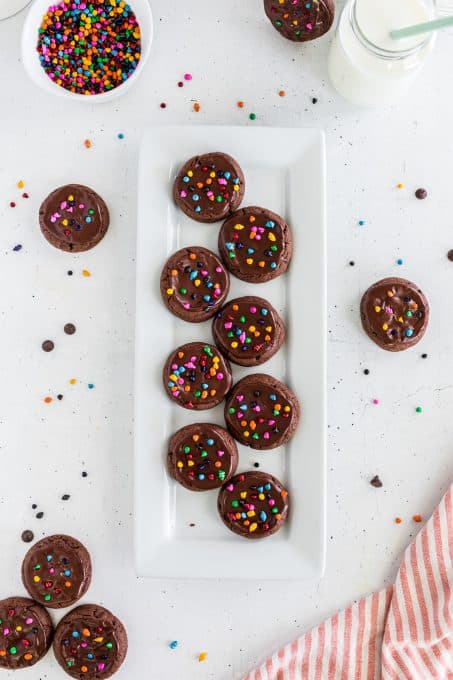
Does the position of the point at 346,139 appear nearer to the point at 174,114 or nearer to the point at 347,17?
the point at 347,17

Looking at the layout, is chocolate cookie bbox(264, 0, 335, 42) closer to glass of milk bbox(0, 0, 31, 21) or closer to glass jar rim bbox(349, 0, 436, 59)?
glass jar rim bbox(349, 0, 436, 59)

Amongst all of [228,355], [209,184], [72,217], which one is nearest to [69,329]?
[72,217]

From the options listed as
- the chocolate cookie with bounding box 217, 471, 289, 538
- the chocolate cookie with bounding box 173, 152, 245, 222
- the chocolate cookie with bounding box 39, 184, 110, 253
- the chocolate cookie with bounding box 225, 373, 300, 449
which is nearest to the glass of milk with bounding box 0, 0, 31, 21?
the chocolate cookie with bounding box 39, 184, 110, 253

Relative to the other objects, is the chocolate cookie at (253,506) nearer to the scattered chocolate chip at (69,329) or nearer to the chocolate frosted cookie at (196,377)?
the chocolate frosted cookie at (196,377)

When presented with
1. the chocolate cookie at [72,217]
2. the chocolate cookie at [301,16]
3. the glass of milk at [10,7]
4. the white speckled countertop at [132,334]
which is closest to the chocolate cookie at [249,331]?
the white speckled countertop at [132,334]

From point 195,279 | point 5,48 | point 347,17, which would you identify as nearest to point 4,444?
point 195,279

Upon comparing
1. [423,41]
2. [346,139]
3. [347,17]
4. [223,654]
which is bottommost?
[223,654]
